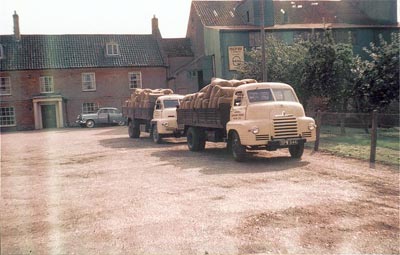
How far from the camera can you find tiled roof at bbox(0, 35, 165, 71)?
1572 inches

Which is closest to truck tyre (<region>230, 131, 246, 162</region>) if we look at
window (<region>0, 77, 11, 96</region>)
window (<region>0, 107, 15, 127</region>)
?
window (<region>0, 107, 15, 127</region>)

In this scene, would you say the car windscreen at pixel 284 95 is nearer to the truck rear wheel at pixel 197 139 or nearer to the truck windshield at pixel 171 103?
the truck rear wheel at pixel 197 139

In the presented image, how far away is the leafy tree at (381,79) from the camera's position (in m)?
18.0

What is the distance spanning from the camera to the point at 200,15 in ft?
134

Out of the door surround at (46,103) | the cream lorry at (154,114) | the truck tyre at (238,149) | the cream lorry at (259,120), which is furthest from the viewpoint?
the door surround at (46,103)

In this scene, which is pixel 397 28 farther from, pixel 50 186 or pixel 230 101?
pixel 50 186

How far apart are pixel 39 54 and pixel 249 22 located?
66.0 feet

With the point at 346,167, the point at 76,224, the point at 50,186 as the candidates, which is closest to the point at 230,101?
the point at 346,167

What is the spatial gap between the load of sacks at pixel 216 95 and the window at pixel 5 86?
2918cm

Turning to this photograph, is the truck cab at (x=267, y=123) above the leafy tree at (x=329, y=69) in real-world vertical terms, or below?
below

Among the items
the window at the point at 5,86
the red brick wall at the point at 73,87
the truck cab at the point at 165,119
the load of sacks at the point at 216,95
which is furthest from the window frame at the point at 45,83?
the load of sacks at the point at 216,95

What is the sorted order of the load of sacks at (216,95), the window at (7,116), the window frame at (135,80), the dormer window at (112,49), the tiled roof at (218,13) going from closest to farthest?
the load of sacks at (216,95)
the window at (7,116)
the tiled roof at (218,13)
the window frame at (135,80)
the dormer window at (112,49)

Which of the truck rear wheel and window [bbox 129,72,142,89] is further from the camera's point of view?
window [bbox 129,72,142,89]

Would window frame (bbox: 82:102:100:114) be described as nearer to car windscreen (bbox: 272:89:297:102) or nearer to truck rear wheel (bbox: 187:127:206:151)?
truck rear wheel (bbox: 187:127:206:151)
